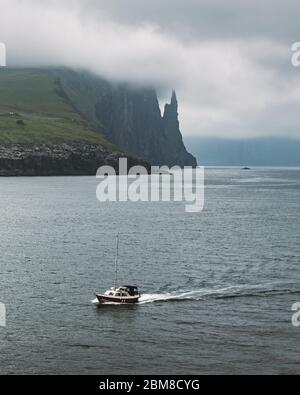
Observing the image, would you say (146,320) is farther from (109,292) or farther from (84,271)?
(84,271)
